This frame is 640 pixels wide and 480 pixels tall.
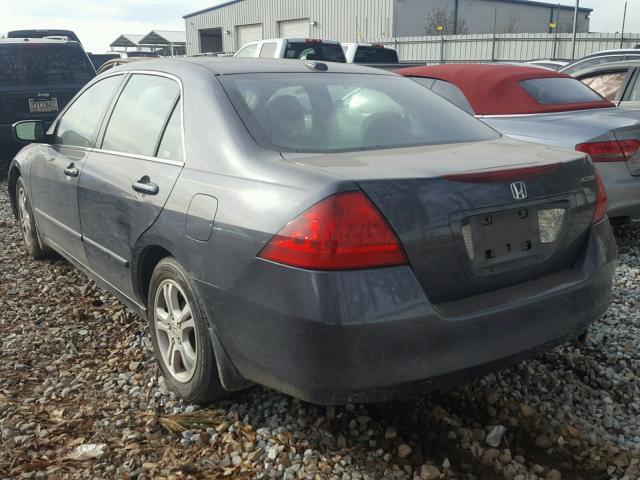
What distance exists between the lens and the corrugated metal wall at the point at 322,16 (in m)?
37.5

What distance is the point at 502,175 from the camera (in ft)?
7.84

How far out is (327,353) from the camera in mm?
2143

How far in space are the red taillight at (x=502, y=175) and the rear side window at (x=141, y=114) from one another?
1.51m

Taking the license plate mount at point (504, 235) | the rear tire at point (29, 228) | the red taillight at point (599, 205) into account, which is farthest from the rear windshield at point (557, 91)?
the rear tire at point (29, 228)

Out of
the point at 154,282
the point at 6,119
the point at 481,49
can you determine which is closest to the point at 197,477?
the point at 154,282

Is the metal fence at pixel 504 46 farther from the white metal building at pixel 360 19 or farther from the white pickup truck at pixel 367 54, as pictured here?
the white pickup truck at pixel 367 54

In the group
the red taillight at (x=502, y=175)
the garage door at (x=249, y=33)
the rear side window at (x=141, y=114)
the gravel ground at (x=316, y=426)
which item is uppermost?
the garage door at (x=249, y=33)

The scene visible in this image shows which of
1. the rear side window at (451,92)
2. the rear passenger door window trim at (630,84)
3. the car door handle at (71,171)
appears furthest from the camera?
the rear passenger door window trim at (630,84)

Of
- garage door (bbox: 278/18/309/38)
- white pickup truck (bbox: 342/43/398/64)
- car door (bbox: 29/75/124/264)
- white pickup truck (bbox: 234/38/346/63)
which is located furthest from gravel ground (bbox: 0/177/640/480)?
garage door (bbox: 278/18/309/38)

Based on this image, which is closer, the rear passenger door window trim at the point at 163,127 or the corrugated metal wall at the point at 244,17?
the rear passenger door window trim at the point at 163,127

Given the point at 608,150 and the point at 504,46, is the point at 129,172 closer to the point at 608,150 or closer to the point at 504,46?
the point at 608,150

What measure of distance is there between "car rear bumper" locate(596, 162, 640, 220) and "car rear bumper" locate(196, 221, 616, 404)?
2.89m

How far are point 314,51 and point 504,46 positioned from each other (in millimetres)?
19234

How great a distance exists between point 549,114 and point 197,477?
4.60m
